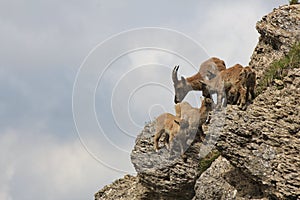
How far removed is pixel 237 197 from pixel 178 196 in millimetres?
5454

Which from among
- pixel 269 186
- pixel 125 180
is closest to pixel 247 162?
pixel 269 186

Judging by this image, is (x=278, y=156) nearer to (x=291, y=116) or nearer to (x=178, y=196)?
(x=291, y=116)

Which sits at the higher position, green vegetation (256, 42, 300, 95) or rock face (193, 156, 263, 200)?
green vegetation (256, 42, 300, 95)

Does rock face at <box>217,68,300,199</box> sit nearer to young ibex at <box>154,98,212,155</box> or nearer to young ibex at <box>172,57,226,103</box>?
young ibex at <box>154,98,212,155</box>

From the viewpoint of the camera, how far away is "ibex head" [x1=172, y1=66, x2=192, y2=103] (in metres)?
29.8

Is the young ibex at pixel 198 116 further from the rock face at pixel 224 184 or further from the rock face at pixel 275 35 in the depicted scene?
the rock face at pixel 275 35

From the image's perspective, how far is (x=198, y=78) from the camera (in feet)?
96.7

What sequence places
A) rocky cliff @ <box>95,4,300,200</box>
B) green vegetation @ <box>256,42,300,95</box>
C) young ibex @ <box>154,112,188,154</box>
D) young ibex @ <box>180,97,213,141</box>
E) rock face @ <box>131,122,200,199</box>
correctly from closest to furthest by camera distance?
rocky cliff @ <box>95,4,300,200</box>
green vegetation @ <box>256,42,300,95</box>
young ibex @ <box>180,97,213,141</box>
young ibex @ <box>154,112,188,154</box>
rock face @ <box>131,122,200,199</box>

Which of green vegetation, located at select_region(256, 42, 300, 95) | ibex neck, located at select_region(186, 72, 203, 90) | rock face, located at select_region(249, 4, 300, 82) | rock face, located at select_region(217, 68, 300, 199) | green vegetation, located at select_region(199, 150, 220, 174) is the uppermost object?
rock face, located at select_region(249, 4, 300, 82)

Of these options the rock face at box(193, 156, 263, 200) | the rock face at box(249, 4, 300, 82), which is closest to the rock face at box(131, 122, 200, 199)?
the rock face at box(193, 156, 263, 200)

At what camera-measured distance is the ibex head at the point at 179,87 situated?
2984 cm

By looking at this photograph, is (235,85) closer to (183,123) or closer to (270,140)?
(183,123)

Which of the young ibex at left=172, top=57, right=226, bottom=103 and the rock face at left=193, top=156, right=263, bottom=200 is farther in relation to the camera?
the young ibex at left=172, top=57, right=226, bottom=103

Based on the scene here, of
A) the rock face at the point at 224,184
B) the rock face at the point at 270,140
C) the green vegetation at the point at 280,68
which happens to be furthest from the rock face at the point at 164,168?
the rock face at the point at 270,140
